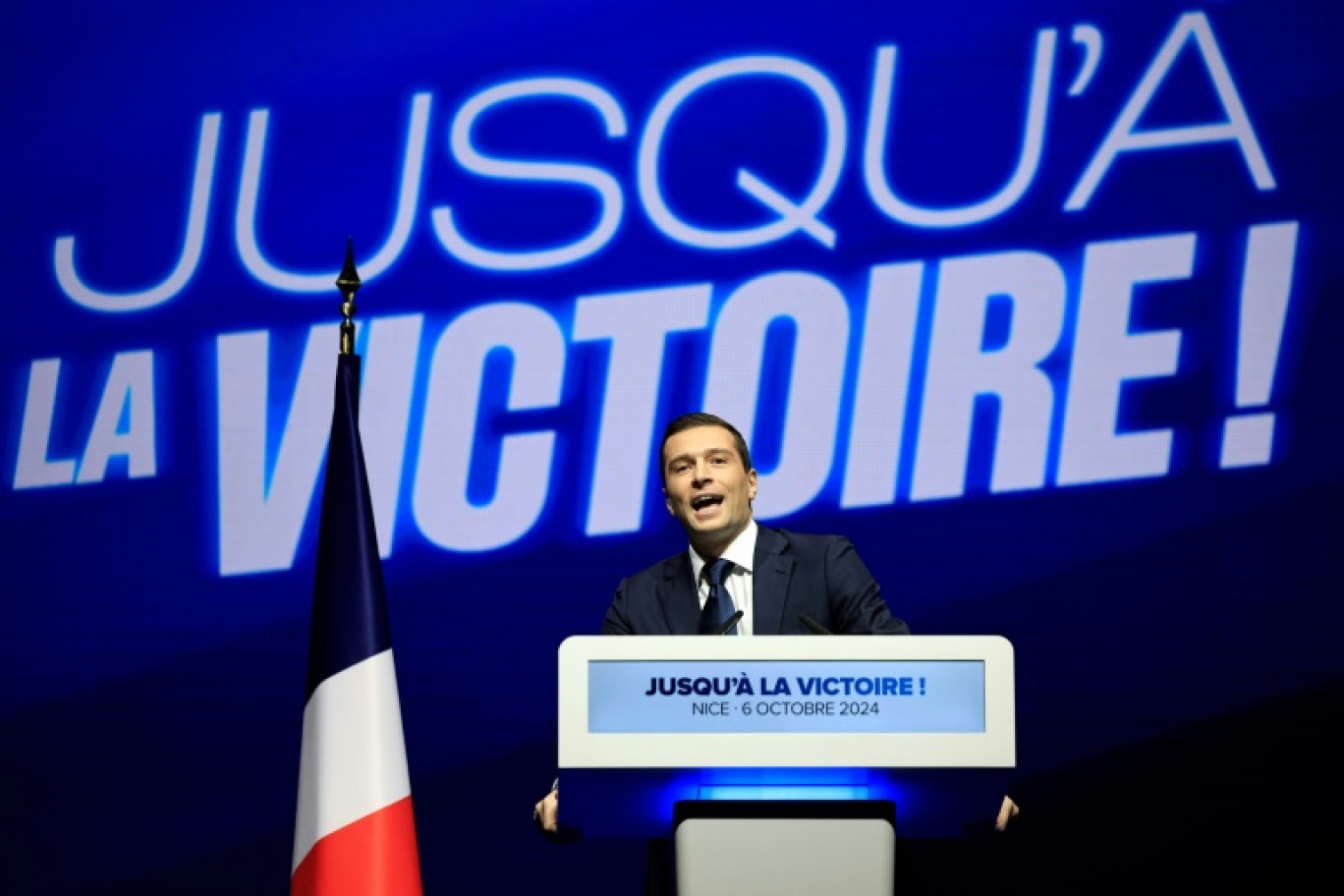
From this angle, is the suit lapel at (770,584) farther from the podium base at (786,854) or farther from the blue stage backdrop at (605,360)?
the blue stage backdrop at (605,360)

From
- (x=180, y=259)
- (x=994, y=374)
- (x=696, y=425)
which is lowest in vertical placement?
(x=696, y=425)

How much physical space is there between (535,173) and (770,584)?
1.91m

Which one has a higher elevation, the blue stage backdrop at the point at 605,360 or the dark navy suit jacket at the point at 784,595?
the blue stage backdrop at the point at 605,360

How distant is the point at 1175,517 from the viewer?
4.55 m

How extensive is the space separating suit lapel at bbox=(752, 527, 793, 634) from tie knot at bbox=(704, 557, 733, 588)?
0.05 meters

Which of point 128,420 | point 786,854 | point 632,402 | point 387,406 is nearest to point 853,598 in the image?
point 786,854

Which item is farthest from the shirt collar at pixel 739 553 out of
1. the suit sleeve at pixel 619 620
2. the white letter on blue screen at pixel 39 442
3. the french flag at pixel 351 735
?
the white letter on blue screen at pixel 39 442

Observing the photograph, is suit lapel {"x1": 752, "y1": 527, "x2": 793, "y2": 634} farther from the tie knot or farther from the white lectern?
the white lectern

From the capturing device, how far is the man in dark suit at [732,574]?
10.8ft

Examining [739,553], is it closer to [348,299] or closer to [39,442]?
[348,299]

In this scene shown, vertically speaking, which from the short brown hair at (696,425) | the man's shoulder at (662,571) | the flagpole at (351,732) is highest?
the short brown hair at (696,425)

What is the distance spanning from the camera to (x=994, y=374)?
461 centimetres

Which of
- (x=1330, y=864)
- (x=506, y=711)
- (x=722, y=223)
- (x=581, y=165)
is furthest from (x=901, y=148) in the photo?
(x=1330, y=864)

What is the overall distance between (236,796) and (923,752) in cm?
288
